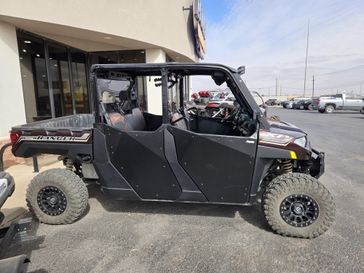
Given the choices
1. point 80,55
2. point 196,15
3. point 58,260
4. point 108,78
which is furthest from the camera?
point 196,15

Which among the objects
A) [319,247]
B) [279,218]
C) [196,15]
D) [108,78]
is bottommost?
[319,247]

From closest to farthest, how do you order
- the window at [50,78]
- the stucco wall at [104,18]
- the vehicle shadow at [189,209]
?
1. the vehicle shadow at [189,209]
2. the stucco wall at [104,18]
3. the window at [50,78]

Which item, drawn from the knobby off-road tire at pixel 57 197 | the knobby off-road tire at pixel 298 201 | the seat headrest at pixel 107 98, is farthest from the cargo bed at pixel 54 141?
the knobby off-road tire at pixel 298 201

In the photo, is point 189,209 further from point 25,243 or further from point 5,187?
point 5,187

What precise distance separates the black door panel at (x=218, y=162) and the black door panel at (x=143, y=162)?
0.79 ft

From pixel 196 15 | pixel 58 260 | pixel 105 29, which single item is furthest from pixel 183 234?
pixel 196 15

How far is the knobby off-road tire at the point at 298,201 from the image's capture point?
3.01 meters

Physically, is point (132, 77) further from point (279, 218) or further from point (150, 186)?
point (279, 218)

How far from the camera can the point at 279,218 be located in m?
3.09

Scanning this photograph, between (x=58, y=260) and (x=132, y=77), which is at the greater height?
(x=132, y=77)

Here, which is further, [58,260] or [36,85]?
[36,85]

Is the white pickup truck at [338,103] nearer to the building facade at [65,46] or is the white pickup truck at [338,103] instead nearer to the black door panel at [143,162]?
the building facade at [65,46]

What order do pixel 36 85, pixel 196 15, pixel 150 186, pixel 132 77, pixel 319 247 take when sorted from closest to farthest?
1. pixel 319 247
2. pixel 150 186
3. pixel 132 77
4. pixel 36 85
5. pixel 196 15

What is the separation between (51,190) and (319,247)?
3311 mm
